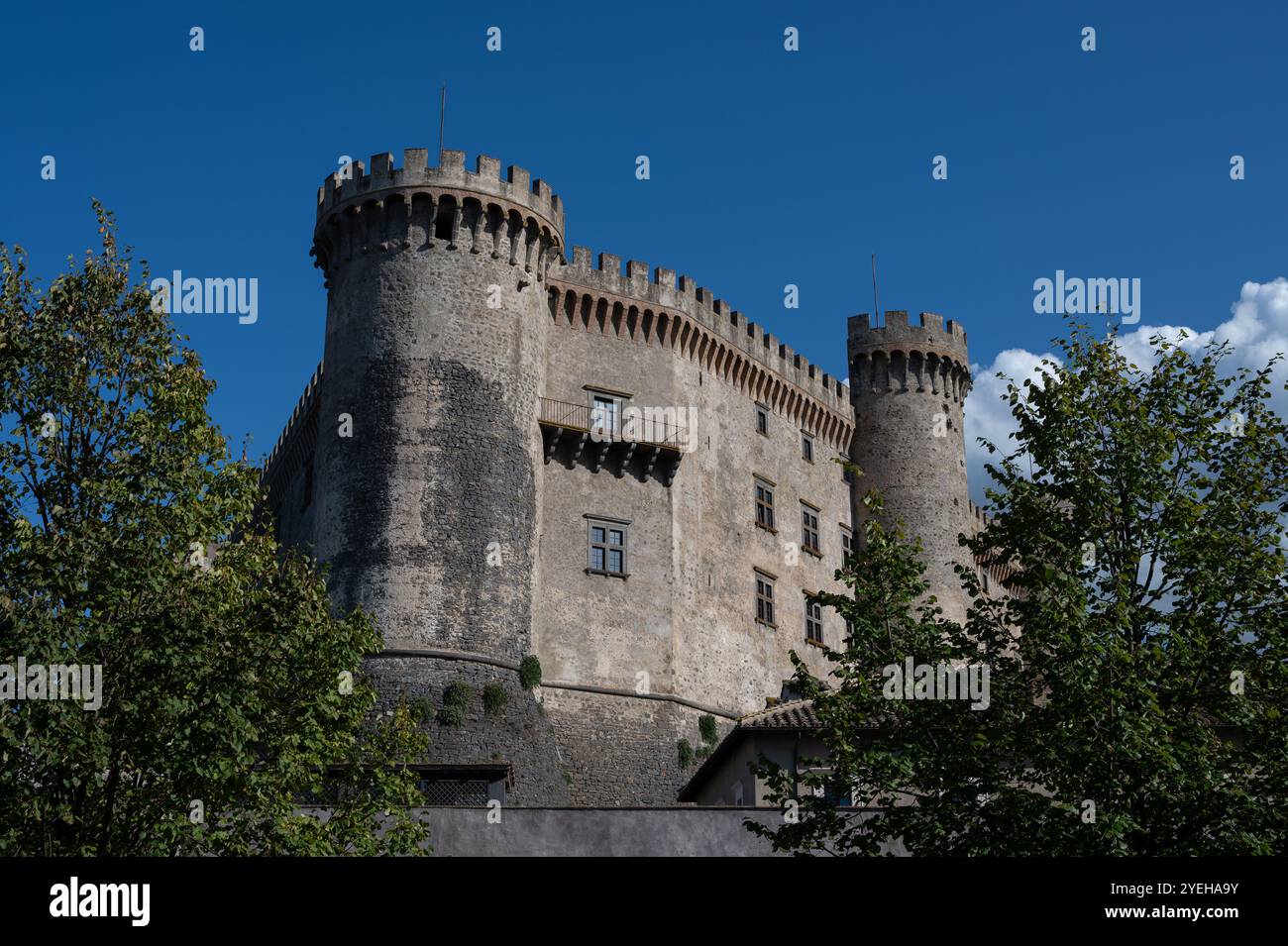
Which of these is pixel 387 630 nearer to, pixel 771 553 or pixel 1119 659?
pixel 771 553

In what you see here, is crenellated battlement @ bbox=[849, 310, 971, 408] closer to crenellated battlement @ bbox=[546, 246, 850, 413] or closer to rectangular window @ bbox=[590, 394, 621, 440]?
crenellated battlement @ bbox=[546, 246, 850, 413]

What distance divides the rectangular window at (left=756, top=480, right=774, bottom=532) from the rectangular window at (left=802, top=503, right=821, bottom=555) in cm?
223

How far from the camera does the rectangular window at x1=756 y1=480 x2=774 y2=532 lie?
165ft

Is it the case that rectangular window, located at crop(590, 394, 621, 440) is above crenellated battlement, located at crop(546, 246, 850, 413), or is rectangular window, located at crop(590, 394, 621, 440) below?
below

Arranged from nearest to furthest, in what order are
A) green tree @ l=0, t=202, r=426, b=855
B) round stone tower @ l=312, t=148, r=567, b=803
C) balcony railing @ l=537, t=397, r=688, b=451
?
green tree @ l=0, t=202, r=426, b=855, round stone tower @ l=312, t=148, r=567, b=803, balcony railing @ l=537, t=397, r=688, b=451

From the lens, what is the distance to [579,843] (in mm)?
28625

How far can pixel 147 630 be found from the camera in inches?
790

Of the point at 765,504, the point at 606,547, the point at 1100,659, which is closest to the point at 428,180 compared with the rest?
the point at 606,547

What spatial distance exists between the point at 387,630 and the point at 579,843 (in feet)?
36.2

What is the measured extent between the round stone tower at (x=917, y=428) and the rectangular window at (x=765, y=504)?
5867 millimetres

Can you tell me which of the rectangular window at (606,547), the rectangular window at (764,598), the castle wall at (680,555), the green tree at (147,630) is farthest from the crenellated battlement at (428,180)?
A: the green tree at (147,630)

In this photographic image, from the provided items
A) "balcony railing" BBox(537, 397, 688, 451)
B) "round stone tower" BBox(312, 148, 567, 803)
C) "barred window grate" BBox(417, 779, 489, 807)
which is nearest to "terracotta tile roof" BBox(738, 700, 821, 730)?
"barred window grate" BBox(417, 779, 489, 807)

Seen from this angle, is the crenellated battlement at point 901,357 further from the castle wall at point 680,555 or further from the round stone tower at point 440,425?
the round stone tower at point 440,425
